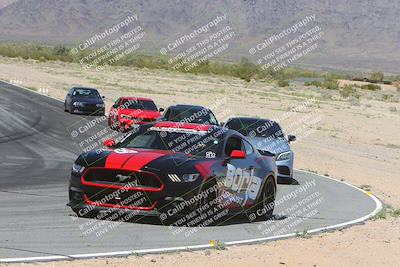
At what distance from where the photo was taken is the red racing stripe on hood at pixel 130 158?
421 inches

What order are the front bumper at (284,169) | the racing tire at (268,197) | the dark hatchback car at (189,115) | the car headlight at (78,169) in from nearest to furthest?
the car headlight at (78,169) < the racing tire at (268,197) < the front bumper at (284,169) < the dark hatchback car at (189,115)

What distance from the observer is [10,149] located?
2147 cm

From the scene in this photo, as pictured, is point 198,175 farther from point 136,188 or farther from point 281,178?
point 281,178

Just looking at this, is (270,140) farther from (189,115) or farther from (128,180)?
(128,180)

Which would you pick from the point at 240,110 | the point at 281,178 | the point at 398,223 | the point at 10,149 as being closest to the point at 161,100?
the point at 240,110

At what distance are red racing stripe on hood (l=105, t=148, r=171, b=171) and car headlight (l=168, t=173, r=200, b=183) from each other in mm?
391

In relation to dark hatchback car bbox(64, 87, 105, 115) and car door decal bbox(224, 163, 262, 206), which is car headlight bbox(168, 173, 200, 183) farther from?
dark hatchback car bbox(64, 87, 105, 115)

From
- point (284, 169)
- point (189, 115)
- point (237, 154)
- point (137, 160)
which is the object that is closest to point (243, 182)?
point (237, 154)

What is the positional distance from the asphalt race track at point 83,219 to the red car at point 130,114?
607cm

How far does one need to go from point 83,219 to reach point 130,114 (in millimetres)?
19227

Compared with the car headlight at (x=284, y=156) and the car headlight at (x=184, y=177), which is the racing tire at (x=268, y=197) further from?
the car headlight at (x=284, y=156)

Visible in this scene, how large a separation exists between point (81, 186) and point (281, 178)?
834cm

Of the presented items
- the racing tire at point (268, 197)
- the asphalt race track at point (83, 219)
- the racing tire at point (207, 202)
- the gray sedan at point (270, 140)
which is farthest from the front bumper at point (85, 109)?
the racing tire at point (207, 202)

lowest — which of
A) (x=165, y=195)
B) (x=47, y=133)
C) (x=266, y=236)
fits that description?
(x=47, y=133)
